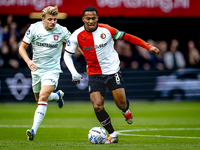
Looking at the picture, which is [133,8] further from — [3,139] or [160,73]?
[3,139]

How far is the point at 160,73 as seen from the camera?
55.6 feet

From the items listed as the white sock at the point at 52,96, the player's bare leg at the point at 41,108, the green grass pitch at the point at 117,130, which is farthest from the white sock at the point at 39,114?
the white sock at the point at 52,96

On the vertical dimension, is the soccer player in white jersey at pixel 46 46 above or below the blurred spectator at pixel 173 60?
above

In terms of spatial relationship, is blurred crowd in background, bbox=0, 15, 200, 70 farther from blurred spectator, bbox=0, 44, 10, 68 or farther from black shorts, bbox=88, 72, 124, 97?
black shorts, bbox=88, 72, 124, 97

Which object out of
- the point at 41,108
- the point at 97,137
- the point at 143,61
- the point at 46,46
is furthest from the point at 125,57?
the point at 97,137

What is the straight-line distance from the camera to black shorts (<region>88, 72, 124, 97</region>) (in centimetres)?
721

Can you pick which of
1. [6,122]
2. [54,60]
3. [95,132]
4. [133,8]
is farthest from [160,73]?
[95,132]

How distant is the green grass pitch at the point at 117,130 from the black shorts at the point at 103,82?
96cm

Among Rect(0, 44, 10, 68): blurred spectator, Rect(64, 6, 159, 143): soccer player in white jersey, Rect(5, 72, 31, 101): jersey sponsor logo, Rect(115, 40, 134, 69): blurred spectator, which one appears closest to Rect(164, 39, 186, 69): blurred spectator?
Rect(115, 40, 134, 69): blurred spectator

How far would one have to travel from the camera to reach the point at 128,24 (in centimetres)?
2195

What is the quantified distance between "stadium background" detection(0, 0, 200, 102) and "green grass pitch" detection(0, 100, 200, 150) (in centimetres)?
239

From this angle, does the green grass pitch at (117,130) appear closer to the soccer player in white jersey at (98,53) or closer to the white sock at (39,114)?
the white sock at (39,114)

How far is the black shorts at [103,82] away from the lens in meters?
7.21

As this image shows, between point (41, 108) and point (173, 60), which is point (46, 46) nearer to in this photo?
point (41, 108)
